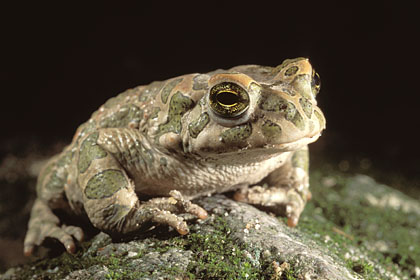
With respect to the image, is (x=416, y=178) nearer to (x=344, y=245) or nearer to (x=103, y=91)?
(x=344, y=245)

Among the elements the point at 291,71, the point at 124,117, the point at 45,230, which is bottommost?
the point at 45,230

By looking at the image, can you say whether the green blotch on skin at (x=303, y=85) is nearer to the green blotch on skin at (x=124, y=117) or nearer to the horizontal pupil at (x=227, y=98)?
the horizontal pupil at (x=227, y=98)

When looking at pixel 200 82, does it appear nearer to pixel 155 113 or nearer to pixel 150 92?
pixel 155 113

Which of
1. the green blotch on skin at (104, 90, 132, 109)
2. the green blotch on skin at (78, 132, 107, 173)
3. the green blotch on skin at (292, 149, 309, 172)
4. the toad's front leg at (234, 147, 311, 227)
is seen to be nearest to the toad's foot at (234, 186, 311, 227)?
the toad's front leg at (234, 147, 311, 227)

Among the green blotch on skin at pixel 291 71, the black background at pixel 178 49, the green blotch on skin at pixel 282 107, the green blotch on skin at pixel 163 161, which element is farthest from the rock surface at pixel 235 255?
the black background at pixel 178 49

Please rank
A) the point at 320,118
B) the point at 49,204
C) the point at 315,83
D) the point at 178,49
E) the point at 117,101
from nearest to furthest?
the point at 320,118
the point at 315,83
the point at 117,101
the point at 49,204
the point at 178,49

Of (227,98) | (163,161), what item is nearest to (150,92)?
(163,161)

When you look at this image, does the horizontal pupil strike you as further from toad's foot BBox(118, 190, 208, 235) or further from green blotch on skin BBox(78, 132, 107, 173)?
green blotch on skin BBox(78, 132, 107, 173)
